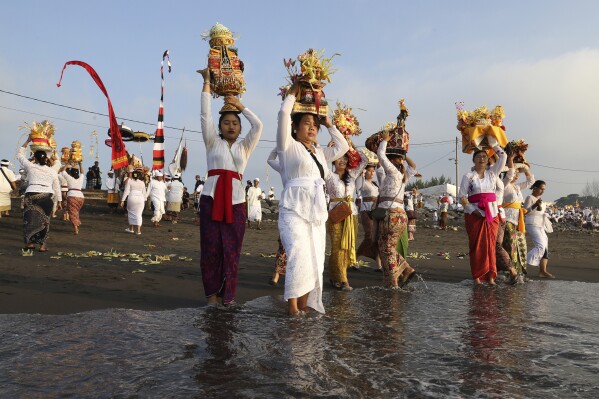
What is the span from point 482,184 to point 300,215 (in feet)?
13.0

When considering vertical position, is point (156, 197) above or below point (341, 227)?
above

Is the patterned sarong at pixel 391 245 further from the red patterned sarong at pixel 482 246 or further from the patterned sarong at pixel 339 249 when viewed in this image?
Result: the red patterned sarong at pixel 482 246

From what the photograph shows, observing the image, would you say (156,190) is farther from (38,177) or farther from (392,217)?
(392,217)

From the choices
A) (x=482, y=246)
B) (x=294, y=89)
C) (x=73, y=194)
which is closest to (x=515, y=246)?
(x=482, y=246)

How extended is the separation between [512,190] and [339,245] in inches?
141


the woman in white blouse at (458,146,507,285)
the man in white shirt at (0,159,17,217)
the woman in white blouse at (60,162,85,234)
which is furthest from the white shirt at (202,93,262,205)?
the man in white shirt at (0,159,17,217)

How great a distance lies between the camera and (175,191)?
1980 centimetres

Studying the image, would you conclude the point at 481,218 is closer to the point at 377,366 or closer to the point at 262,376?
the point at 377,366

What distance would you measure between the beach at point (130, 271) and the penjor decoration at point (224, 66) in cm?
224

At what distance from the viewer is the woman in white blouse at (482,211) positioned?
7.68 metres

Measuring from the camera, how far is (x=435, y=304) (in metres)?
5.69

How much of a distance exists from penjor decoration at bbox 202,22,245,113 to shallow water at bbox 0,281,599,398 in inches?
87.1

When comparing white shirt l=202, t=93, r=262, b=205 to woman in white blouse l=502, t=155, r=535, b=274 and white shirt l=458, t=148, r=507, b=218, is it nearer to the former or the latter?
white shirt l=458, t=148, r=507, b=218

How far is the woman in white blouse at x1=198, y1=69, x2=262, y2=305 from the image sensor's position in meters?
5.21
